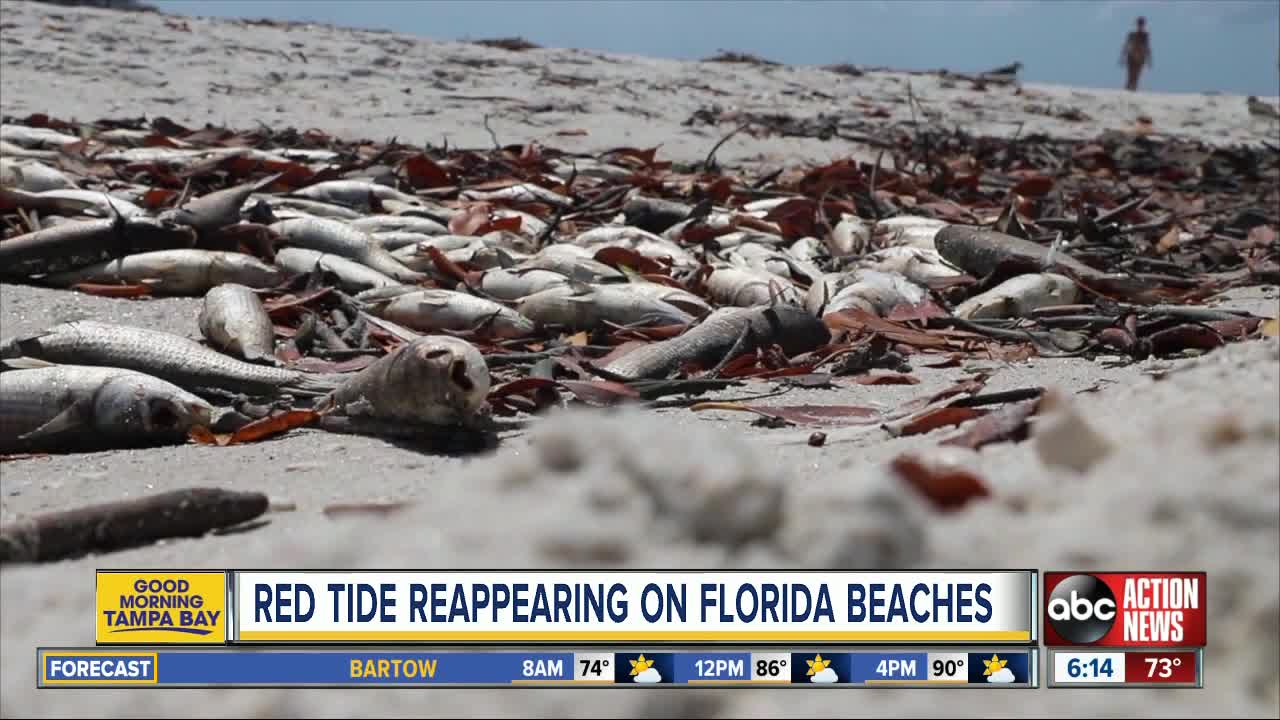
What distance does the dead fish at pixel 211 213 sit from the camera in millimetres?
4949

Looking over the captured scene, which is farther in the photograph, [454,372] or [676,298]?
[676,298]

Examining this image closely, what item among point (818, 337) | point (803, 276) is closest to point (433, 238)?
point (803, 276)

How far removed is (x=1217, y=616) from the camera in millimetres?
1280

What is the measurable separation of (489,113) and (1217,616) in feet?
35.2

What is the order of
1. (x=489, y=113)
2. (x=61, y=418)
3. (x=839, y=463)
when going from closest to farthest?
(x=839, y=463) < (x=61, y=418) < (x=489, y=113)

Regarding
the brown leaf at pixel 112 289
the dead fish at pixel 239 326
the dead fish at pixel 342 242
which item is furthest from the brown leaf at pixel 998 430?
the brown leaf at pixel 112 289

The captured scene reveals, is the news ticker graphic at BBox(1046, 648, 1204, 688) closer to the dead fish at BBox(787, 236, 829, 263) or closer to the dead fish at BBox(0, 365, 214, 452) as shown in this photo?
the dead fish at BBox(0, 365, 214, 452)

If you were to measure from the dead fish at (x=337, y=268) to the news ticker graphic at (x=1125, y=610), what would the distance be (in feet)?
11.9

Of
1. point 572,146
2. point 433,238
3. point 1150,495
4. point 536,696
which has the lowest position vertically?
point 536,696

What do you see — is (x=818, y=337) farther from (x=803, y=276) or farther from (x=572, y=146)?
(x=572, y=146)

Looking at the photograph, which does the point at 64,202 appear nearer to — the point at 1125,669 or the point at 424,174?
the point at 424,174

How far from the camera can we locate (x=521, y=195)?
6805 mm

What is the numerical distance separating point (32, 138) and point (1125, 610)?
7.43m

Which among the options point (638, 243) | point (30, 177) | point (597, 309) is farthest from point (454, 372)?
point (30, 177)
